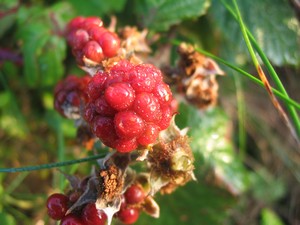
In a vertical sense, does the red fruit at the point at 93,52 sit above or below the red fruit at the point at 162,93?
below

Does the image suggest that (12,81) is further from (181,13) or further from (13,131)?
(181,13)

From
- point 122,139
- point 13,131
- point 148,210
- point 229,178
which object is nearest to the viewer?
point 122,139

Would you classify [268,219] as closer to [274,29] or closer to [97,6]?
[274,29]

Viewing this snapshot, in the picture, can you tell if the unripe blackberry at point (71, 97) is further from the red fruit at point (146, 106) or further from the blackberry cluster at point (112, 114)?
the red fruit at point (146, 106)

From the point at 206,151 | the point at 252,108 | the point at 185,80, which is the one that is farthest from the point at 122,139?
the point at 252,108

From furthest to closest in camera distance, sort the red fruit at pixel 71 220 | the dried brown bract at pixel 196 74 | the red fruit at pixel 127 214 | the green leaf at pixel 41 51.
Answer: the green leaf at pixel 41 51, the dried brown bract at pixel 196 74, the red fruit at pixel 127 214, the red fruit at pixel 71 220

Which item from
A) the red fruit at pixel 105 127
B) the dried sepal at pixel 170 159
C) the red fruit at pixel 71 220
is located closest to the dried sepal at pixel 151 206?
the dried sepal at pixel 170 159
